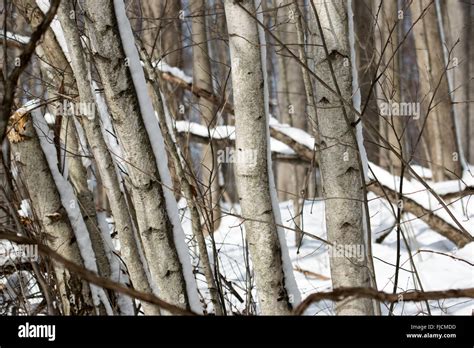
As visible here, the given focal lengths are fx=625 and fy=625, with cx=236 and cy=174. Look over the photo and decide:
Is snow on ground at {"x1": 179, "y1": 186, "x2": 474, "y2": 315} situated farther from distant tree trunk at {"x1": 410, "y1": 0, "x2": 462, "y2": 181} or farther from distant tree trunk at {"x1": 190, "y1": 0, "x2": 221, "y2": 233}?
distant tree trunk at {"x1": 410, "y1": 0, "x2": 462, "y2": 181}

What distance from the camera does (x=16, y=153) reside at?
319 cm

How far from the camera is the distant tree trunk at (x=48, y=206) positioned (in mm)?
3176

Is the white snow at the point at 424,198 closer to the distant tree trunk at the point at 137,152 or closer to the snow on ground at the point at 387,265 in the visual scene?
the snow on ground at the point at 387,265

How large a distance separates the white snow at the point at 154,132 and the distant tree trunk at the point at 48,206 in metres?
0.63

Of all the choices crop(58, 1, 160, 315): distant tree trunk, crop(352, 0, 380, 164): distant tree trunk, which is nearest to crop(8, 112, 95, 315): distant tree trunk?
crop(58, 1, 160, 315): distant tree trunk

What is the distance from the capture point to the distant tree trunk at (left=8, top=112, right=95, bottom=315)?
3.18 m

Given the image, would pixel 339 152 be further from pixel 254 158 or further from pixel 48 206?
pixel 48 206

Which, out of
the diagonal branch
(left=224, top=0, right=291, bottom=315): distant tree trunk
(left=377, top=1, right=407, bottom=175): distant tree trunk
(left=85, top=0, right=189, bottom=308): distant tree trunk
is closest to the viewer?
the diagonal branch

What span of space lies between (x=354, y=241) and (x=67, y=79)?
7.55 feet

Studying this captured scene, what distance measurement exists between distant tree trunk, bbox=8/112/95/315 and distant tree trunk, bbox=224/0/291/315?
2.98 feet

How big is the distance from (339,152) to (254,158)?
427 millimetres

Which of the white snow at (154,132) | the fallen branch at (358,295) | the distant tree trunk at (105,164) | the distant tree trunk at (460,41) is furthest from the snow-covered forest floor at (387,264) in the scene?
A: the distant tree trunk at (460,41)
